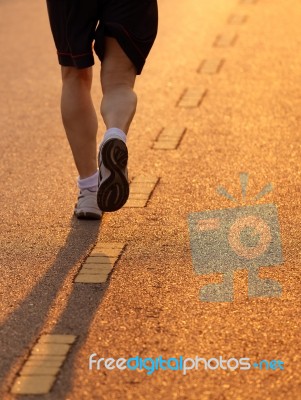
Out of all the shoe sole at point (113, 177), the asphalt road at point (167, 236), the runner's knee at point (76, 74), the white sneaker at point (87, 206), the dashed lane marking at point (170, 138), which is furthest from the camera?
the dashed lane marking at point (170, 138)

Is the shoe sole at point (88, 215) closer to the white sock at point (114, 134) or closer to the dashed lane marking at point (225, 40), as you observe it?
the white sock at point (114, 134)

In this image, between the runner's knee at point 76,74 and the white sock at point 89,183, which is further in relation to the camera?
the white sock at point 89,183

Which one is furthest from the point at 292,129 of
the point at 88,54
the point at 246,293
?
the point at 246,293

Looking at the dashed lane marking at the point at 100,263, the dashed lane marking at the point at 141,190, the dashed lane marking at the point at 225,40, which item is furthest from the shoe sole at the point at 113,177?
the dashed lane marking at the point at 225,40

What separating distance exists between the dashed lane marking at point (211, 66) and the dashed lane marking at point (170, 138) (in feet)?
5.36

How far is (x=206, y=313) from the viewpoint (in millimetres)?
4199

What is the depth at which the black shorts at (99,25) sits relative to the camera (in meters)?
4.94

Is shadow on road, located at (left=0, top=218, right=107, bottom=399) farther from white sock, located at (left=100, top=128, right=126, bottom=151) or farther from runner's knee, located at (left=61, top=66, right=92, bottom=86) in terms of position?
runner's knee, located at (left=61, top=66, right=92, bottom=86)

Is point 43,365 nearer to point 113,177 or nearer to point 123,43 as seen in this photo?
point 113,177

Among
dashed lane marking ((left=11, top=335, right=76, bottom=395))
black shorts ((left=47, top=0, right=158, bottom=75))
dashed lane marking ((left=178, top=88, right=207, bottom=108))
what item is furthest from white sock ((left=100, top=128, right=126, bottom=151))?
dashed lane marking ((left=178, top=88, right=207, bottom=108))

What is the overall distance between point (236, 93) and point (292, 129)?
1083 millimetres

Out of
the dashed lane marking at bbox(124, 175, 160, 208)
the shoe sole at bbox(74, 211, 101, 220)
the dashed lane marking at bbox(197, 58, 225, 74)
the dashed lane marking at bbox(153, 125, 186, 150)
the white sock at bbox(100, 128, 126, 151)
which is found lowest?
the dashed lane marking at bbox(197, 58, 225, 74)

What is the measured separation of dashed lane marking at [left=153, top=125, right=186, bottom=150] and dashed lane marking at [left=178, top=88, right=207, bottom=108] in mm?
587

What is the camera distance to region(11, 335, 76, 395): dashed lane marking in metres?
3.61
